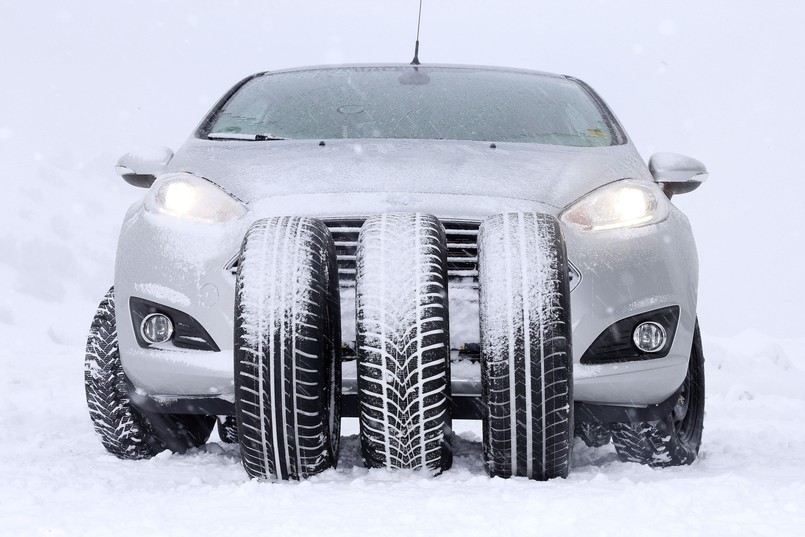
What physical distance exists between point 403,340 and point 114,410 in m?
1.49

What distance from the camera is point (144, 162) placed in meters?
3.76

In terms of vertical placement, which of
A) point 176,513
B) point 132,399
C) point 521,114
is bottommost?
point 132,399

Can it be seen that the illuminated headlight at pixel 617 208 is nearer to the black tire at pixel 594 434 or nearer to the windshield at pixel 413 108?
the windshield at pixel 413 108

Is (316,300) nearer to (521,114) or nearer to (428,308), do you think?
(428,308)

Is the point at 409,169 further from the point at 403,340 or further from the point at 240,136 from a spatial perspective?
the point at 240,136

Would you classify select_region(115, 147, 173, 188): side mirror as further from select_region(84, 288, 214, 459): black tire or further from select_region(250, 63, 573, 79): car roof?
select_region(250, 63, 573, 79): car roof

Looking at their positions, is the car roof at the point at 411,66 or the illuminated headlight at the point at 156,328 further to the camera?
the car roof at the point at 411,66

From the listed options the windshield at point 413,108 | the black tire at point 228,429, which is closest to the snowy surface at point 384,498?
the black tire at point 228,429

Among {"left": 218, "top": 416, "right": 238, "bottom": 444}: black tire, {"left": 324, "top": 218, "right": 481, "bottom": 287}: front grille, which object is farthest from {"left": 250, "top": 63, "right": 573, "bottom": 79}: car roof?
{"left": 324, "top": 218, "right": 481, "bottom": 287}: front grille

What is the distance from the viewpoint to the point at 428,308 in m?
2.65

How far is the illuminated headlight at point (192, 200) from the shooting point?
3059 millimetres

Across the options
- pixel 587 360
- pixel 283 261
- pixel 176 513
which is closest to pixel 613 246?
pixel 587 360

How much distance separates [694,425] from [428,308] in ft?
5.12

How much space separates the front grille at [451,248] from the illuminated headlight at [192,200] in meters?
0.34
